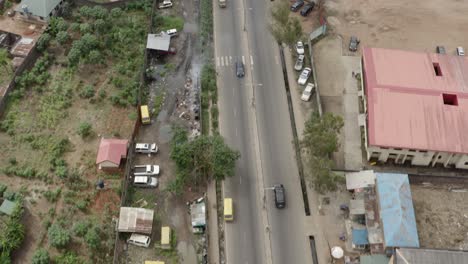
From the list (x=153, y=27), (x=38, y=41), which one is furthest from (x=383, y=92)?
(x=38, y=41)

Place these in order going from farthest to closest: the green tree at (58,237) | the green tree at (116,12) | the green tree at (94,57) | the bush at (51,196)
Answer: the green tree at (116,12), the green tree at (94,57), the bush at (51,196), the green tree at (58,237)

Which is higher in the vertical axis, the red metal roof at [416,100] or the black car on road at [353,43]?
the black car on road at [353,43]

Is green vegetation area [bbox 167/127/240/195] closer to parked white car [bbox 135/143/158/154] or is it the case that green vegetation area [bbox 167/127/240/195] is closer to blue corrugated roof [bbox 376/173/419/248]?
parked white car [bbox 135/143/158/154]

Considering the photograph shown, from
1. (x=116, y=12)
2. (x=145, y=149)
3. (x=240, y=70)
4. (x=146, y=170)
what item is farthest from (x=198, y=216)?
(x=116, y=12)

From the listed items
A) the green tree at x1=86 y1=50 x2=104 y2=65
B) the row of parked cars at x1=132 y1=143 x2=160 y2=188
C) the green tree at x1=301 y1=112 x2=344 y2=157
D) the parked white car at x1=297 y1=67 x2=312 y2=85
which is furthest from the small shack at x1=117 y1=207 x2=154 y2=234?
the parked white car at x1=297 y1=67 x2=312 y2=85

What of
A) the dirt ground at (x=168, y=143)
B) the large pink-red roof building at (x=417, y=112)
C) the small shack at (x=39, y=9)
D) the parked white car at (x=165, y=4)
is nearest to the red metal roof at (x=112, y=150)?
the dirt ground at (x=168, y=143)

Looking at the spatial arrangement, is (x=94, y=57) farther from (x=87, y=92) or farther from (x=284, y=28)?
(x=284, y=28)

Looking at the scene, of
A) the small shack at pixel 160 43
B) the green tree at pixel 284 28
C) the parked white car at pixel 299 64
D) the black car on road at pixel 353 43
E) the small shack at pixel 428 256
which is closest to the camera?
the small shack at pixel 428 256

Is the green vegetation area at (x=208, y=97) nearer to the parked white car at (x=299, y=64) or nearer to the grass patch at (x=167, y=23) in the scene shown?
the grass patch at (x=167, y=23)
